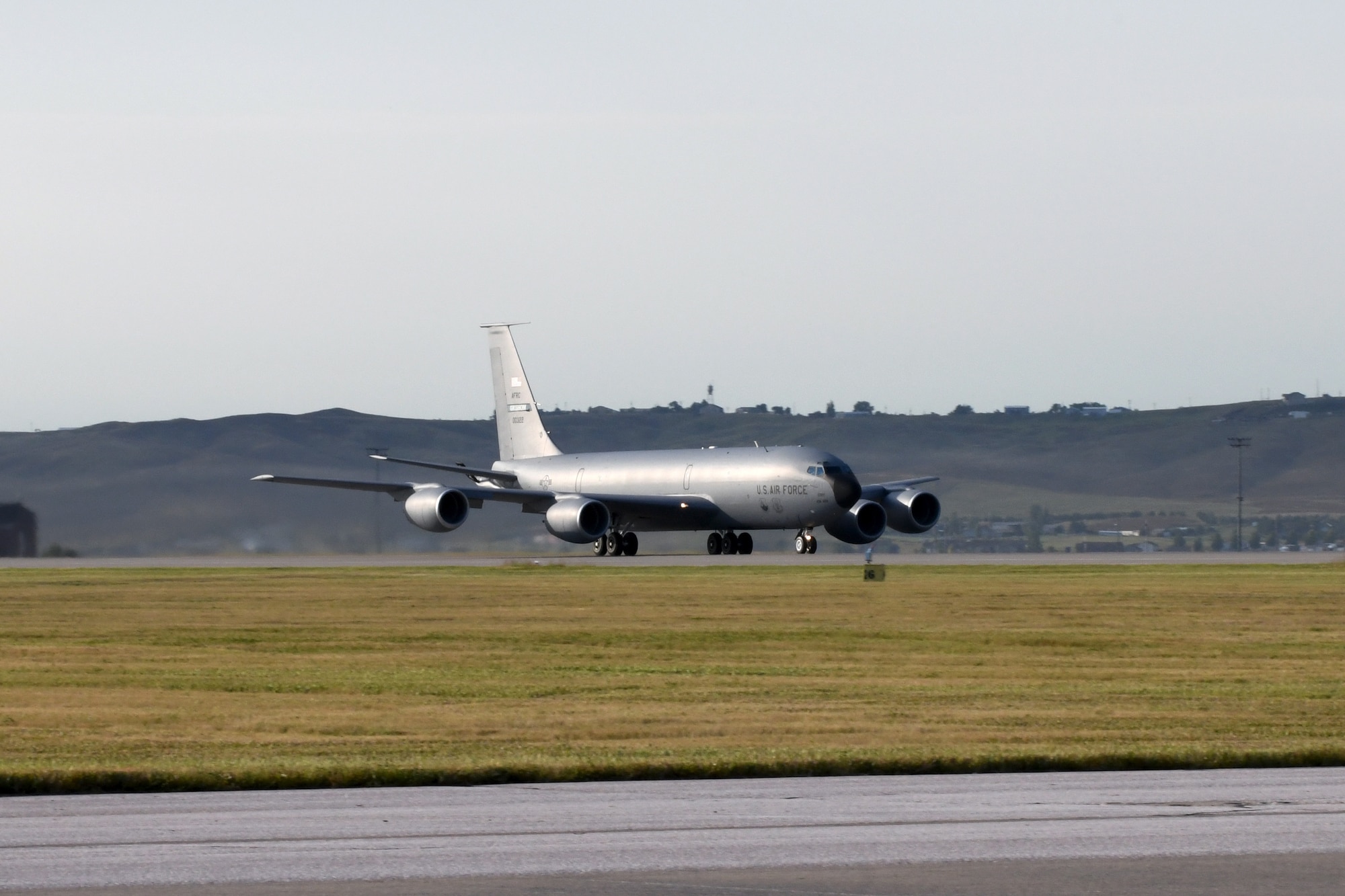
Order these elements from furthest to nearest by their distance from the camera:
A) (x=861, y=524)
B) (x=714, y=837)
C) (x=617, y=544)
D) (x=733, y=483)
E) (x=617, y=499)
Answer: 1. (x=617, y=544)
2. (x=617, y=499)
3. (x=861, y=524)
4. (x=733, y=483)
5. (x=714, y=837)

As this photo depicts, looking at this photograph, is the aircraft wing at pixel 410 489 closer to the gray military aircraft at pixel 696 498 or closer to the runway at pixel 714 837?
the gray military aircraft at pixel 696 498

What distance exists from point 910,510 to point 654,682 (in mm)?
48278

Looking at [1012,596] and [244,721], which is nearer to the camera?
[244,721]

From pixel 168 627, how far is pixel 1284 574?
30.2 meters

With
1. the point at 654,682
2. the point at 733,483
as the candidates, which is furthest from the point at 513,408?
the point at 654,682

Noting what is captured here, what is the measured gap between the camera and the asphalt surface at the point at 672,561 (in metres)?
60.7

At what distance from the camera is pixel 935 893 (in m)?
10.1

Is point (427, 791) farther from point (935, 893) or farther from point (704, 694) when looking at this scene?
point (704, 694)

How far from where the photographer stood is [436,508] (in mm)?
70562

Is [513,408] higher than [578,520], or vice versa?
[513,408]

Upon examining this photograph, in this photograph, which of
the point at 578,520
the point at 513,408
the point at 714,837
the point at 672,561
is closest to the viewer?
the point at 714,837

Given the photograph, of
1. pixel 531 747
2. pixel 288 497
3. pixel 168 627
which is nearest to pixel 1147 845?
pixel 531 747

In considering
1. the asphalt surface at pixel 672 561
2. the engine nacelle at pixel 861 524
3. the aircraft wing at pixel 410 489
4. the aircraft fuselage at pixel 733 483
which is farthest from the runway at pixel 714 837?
the aircraft wing at pixel 410 489

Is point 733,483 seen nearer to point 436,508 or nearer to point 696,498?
point 696,498
